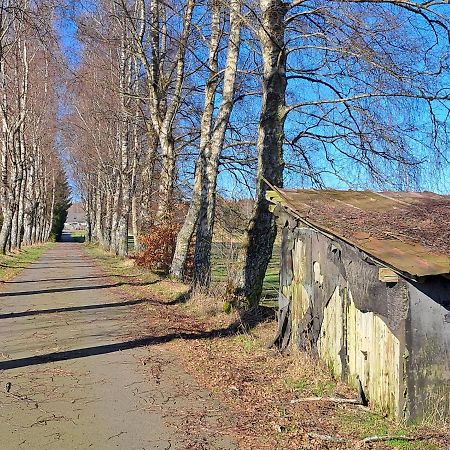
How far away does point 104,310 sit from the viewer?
1268cm

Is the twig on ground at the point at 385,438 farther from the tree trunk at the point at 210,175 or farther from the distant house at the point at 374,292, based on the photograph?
the tree trunk at the point at 210,175

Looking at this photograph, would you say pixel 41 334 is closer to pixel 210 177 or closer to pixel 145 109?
pixel 210 177

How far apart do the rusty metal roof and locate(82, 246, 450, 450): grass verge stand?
1596 mm

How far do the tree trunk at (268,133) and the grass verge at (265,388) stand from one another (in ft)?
4.31

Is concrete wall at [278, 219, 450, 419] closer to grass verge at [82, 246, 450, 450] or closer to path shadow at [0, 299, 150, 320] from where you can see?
grass verge at [82, 246, 450, 450]

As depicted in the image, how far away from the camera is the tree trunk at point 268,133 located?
35.3 feet

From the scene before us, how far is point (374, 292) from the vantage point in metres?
6.24

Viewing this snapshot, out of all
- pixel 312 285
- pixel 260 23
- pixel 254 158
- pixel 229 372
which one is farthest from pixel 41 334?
→ pixel 254 158

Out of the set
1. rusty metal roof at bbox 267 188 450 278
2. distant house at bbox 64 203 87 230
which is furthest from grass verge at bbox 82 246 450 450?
distant house at bbox 64 203 87 230

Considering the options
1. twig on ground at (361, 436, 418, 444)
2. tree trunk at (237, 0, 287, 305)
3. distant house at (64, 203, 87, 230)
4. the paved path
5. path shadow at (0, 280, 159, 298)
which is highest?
distant house at (64, 203, 87, 230)

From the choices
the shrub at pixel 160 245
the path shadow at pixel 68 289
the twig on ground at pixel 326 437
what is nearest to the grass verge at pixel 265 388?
the twig on ground at pixel 326 437

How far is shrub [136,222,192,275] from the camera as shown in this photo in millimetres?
20734

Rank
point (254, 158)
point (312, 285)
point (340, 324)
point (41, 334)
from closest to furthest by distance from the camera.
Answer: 1. point (340, 324)
2. point (312, 285)
3. point (41, 334)
4. point (254, 158)

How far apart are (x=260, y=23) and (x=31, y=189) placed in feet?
122
